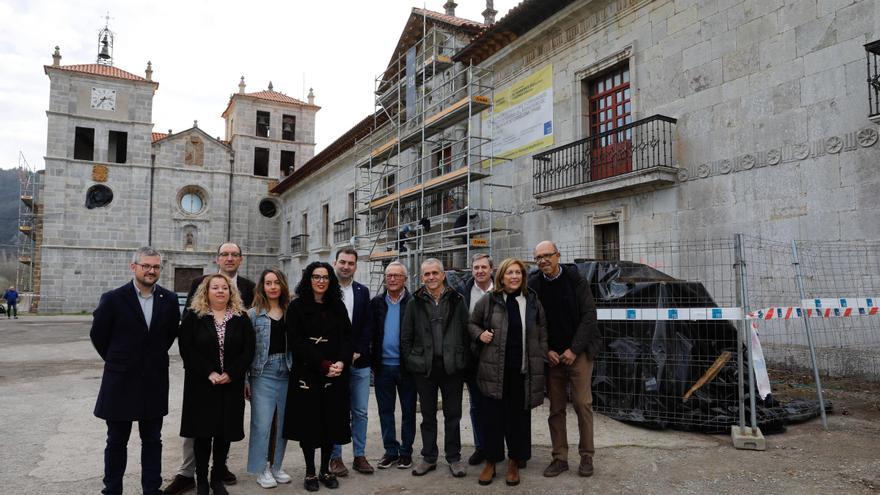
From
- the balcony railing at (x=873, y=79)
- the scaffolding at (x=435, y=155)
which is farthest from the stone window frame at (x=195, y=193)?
the balcony railing at (x=873, y=79)

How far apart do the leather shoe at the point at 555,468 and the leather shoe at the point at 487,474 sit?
0.39m

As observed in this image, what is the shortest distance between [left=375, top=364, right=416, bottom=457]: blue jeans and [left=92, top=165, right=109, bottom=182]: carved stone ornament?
2864 centimetres

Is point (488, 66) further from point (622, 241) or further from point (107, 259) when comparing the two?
point (107, 259)

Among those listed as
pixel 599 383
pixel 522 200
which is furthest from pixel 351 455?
pixel 522 200

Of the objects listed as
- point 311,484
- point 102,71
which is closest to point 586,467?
point 311,484

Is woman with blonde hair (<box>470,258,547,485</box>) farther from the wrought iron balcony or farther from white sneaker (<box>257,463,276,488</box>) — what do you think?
the wrought iron balcony

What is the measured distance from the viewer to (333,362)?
3.79 meters

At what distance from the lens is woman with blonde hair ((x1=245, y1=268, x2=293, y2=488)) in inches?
147

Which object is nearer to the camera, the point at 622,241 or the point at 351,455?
the point at 351,455

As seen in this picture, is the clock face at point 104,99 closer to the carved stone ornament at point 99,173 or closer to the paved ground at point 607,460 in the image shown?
the carved stone ornament at point 99,173

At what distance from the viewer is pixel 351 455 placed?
4.51m

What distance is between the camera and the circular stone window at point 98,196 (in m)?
27.5

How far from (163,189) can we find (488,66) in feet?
71.1

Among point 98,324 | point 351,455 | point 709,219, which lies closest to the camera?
point 98,324
